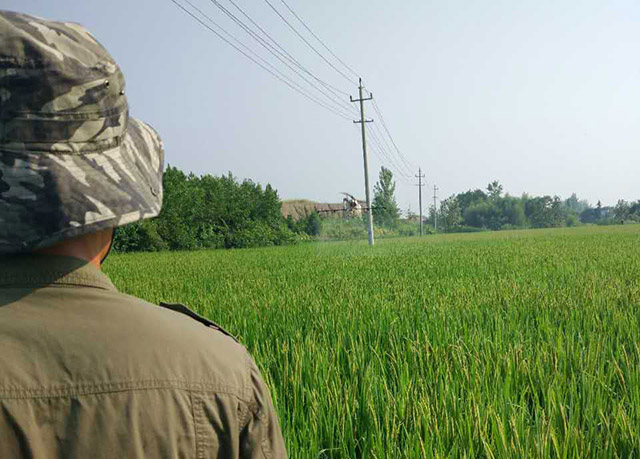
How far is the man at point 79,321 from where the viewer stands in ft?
2.75

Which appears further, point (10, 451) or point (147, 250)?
point (147, 250)

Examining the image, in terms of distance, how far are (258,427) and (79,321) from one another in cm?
35

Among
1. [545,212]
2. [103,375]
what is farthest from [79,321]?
[545,212]

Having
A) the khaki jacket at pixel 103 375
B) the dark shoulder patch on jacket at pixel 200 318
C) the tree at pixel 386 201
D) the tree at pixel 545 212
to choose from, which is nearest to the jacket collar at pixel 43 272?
the khaki jacket at pixel 103 375

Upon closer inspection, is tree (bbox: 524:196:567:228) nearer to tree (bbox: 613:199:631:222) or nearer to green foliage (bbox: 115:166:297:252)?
tree (bbox: 613:199:631:222)

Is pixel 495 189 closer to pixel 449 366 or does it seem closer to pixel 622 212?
pixel 622 212

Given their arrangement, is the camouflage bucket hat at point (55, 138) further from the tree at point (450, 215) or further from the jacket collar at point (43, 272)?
the tree at point (450, 215)

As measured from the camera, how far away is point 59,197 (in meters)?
0.90

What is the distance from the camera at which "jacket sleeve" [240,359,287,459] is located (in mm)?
958

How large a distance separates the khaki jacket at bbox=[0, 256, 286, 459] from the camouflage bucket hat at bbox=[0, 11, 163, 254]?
7 cm

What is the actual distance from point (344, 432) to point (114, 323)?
1.55 m

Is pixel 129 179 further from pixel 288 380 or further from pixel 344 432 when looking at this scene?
pixel 288 380

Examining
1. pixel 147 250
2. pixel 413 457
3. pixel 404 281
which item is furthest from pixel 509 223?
pixel 413 457

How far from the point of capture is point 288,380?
2867 millimetres
